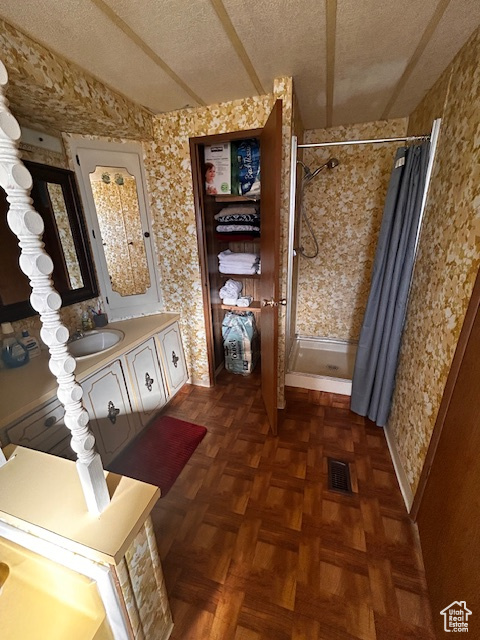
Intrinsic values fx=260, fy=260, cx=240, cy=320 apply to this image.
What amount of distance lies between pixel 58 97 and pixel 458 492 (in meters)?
2.36

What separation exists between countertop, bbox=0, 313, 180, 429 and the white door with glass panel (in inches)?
15.9

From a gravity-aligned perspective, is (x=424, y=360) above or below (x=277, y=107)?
below

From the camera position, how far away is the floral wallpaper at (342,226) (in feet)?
7.48

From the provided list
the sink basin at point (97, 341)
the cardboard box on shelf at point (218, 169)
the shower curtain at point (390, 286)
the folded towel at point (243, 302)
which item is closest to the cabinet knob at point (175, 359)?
the sink basin at point (97, 341)

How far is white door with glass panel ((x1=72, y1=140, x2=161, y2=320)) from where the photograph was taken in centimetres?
183

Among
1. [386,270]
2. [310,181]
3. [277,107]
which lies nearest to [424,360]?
[386,270]

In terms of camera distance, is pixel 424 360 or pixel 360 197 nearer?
pixel 424 360

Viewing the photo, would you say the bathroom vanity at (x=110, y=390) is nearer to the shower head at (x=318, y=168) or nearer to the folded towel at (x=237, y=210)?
the folded towel at (x=237, y=210)

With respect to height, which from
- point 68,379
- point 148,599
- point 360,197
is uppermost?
point 360,197

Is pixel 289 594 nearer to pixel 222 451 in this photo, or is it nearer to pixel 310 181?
pixel 222 451

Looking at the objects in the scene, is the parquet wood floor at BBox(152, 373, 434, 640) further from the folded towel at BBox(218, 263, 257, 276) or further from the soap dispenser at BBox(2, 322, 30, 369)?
the folded towel at BBox(218, 263, 257, 276)

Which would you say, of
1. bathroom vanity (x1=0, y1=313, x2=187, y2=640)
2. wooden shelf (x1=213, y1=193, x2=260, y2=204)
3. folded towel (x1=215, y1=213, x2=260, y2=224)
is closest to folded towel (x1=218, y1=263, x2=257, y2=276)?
folded towel (x1=215, y1=213, x2=260, y2=224)

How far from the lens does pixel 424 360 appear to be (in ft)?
4.39

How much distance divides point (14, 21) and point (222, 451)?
7.50 ft
